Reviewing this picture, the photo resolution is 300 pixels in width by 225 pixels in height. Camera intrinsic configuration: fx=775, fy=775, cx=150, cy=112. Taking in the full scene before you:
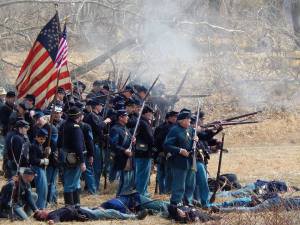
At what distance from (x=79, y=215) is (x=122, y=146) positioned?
88.1 inches

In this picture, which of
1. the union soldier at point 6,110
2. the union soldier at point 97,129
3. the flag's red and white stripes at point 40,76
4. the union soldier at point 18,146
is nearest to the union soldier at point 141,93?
the union soldier at point 97,129

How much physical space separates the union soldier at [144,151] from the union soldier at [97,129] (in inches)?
39.7

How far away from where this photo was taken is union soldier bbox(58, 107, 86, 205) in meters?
11.9

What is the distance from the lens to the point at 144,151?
13.2m

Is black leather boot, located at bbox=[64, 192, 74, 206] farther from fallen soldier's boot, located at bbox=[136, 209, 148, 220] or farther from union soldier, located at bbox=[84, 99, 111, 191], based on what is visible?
union soldier, located at bbox=[84, 99, 111, 191]

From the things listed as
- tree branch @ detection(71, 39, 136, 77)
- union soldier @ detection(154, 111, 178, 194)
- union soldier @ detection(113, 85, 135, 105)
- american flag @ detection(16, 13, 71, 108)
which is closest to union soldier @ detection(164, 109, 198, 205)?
union soldier @ detection(154, 111, 178, 194)

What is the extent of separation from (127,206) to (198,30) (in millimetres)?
11593

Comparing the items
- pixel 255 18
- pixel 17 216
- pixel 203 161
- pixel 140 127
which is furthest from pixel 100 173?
pixel 255 18

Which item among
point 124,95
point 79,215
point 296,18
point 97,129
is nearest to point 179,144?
point 79,215

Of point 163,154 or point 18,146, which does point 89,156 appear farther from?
point 18,146

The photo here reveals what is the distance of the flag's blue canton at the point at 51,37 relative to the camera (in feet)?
41.9

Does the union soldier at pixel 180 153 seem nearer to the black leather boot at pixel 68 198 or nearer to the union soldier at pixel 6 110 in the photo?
the black leather boot at pixel 68 198

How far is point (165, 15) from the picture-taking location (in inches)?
826

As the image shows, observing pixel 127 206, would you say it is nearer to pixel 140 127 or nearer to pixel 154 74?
pixel 140 127
